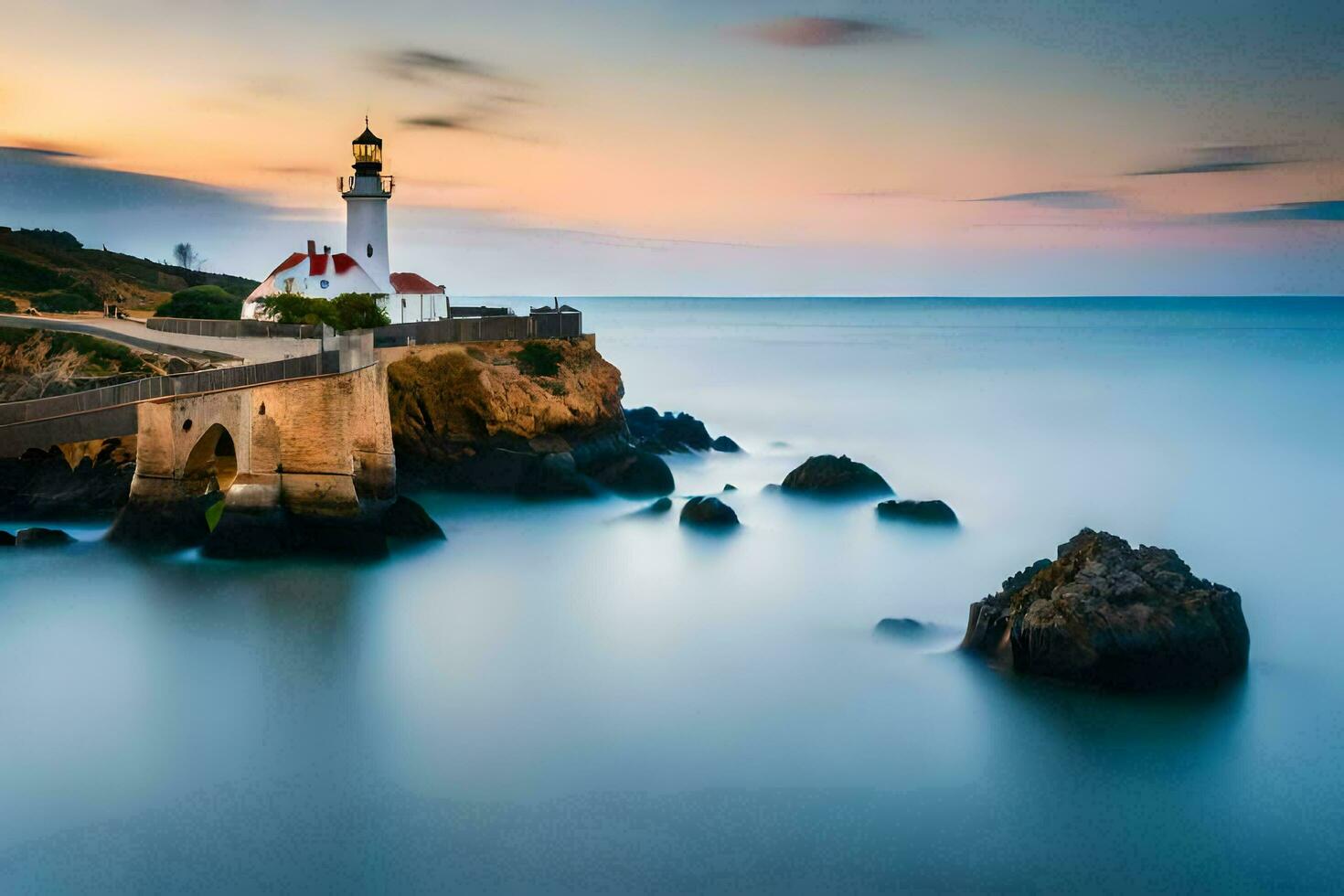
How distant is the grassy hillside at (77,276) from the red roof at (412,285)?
15.3 metres

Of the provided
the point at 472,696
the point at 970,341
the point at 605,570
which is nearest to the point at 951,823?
the point at 472,696

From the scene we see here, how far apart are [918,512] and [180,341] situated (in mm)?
18899

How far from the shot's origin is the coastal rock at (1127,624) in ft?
52.6

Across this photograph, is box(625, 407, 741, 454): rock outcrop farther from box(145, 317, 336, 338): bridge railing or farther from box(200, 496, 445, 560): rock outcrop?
box(200, 496, 445, 560): rock outcrop

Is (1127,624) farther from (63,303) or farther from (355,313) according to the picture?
(63,303)

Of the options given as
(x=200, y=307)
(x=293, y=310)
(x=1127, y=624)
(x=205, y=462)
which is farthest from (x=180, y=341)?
(x=1127, y=624)

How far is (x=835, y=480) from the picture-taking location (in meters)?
31.2

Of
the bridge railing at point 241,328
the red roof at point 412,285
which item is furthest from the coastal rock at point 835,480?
the red roof at point 412,285

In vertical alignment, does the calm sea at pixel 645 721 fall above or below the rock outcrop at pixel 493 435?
below

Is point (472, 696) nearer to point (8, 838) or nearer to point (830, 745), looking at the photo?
point (830, 745)

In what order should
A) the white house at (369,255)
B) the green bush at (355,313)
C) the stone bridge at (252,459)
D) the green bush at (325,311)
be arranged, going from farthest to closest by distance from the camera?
the white house at (369,255)
the green bush at (355,313)
the green bush at (325,311)
the stone bridge at (252,459)

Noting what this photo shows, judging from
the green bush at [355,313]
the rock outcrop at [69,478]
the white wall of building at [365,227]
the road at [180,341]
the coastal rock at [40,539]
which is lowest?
the coastal rock at [40,539]

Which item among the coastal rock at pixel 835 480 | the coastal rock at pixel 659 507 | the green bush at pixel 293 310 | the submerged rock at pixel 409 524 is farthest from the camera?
the green bush at pixel 293 310

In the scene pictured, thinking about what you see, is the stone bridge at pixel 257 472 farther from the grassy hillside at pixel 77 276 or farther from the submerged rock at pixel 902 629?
the grassy hillside at pixel 77 276
